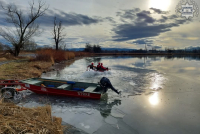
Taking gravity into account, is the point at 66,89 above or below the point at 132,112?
above

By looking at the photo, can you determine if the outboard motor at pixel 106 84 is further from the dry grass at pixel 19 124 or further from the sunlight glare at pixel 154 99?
the dry grass at pixel 19 124

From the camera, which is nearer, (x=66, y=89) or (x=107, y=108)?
(x=107, y=108)

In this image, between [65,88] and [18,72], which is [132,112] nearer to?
[65,88]

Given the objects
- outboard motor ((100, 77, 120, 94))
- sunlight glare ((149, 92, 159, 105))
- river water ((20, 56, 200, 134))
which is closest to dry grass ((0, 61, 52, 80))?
river water ((20, 56, 200, 134))

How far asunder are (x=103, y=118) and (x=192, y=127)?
3.56 m

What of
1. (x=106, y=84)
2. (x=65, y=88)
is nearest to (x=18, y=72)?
(x=65, y=88)

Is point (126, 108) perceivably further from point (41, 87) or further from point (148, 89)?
point (41, 87)

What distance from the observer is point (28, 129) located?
10.7 feet

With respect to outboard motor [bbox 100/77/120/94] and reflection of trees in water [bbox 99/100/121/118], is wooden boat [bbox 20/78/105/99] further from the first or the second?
reflection of trees in water [bbox 99/100/121/118]

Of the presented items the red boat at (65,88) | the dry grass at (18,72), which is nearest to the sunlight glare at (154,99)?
the red boat at (65,88)

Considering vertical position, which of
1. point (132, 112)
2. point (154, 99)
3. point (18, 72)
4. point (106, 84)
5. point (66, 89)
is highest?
point (18, 72)

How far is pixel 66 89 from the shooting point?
340 inches

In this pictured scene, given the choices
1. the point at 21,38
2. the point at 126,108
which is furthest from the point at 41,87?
the point at 21,38

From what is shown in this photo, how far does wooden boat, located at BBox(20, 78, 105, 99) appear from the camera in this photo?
786cm
